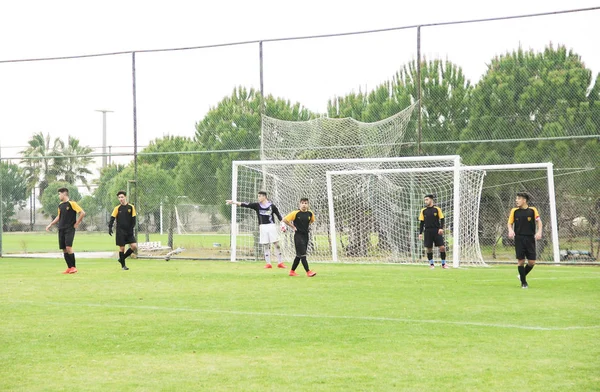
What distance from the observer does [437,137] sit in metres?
25.5

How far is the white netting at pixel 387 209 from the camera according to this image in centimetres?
2350

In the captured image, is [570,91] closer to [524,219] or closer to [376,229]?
[376,229]

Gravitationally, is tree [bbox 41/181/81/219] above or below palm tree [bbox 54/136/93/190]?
below

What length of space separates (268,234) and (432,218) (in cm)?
415

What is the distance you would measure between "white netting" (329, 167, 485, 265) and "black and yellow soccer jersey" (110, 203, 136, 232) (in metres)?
5.63

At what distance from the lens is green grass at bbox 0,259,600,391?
24.7 feet

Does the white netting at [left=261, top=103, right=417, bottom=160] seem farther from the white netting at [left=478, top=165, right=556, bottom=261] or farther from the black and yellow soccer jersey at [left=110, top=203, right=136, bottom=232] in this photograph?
the black and yellow soccer jersey at [left=110, top=203, right=136, bottom=232]

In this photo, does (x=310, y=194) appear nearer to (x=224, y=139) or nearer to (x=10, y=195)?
(x=224, y=139)

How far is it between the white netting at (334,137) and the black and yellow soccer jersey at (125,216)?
459 centimetres

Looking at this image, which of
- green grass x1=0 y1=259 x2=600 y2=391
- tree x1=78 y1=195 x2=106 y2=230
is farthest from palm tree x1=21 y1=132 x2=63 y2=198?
green grass x1=0 y1=259 x2=600 y2=391

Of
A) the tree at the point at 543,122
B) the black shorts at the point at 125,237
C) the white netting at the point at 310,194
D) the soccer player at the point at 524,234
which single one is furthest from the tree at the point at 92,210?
the soccer player at the point at 524,234

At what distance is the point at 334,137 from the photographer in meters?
24.1

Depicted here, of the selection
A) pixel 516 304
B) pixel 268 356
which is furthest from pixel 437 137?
pixel 268 356

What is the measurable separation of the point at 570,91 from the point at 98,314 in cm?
1834
